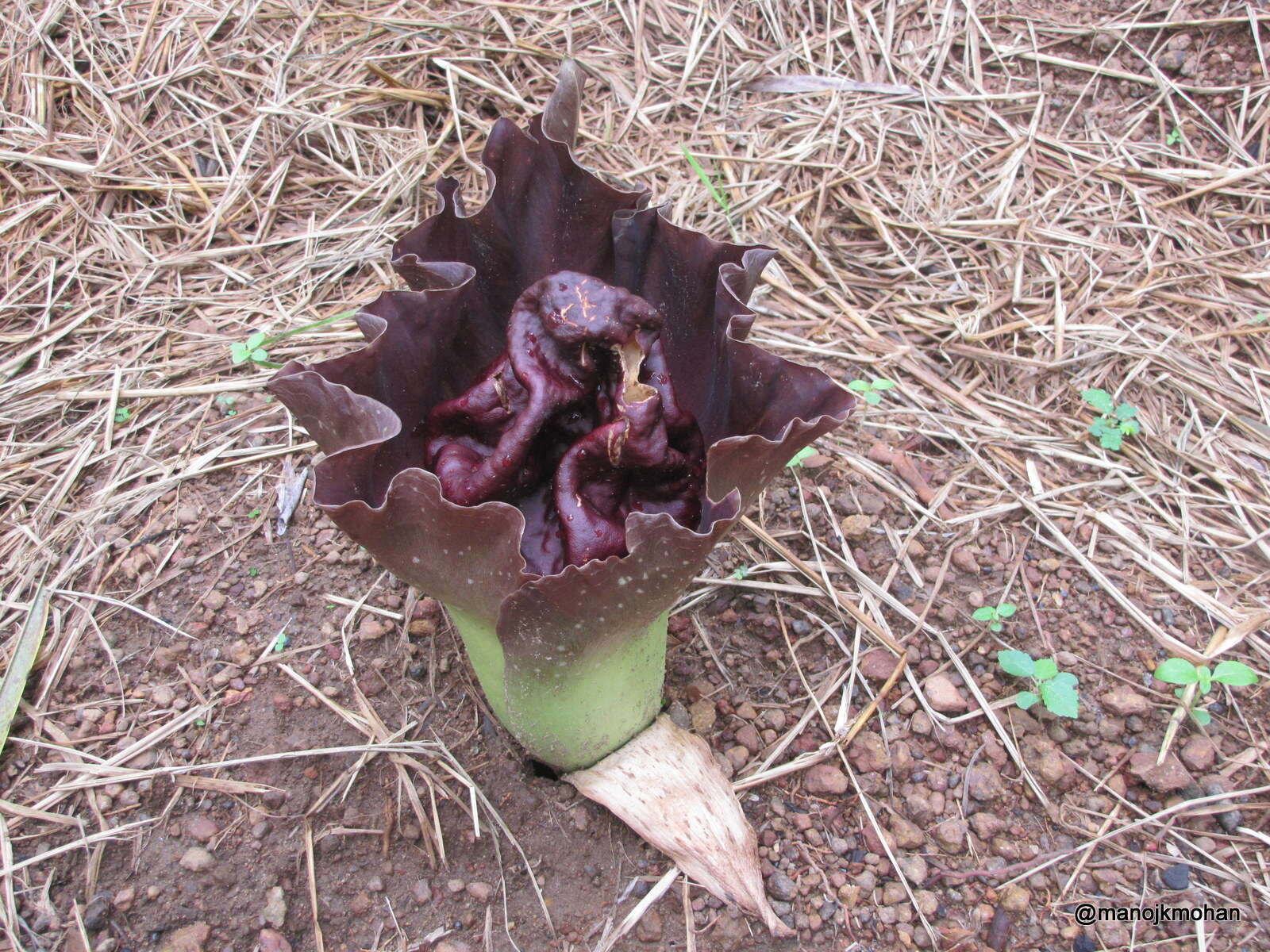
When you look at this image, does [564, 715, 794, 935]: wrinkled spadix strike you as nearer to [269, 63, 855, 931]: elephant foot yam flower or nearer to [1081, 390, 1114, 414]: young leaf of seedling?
[269, 63, 855, 931]: elephant foot yam flower

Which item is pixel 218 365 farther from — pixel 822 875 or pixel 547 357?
pixel 822 875

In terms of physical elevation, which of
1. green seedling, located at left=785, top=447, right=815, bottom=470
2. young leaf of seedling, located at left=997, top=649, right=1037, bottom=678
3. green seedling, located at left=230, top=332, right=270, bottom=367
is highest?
green seedling, located at left=230, top=332, right=270, bottom=367

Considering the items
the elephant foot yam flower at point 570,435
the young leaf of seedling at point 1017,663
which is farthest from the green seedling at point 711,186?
the young leaf of seedling at point 1017,663

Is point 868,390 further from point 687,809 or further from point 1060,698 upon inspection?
point 687,809

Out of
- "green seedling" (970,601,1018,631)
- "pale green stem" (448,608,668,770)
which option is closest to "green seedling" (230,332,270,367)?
"pale green stem" (448,608,668,770)

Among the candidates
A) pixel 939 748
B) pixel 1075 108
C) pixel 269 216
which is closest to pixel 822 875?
pixel 939 748

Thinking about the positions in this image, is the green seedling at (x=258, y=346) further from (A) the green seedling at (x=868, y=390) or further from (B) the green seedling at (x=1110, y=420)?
(B) the green seedling at (x=1110, y=420)
